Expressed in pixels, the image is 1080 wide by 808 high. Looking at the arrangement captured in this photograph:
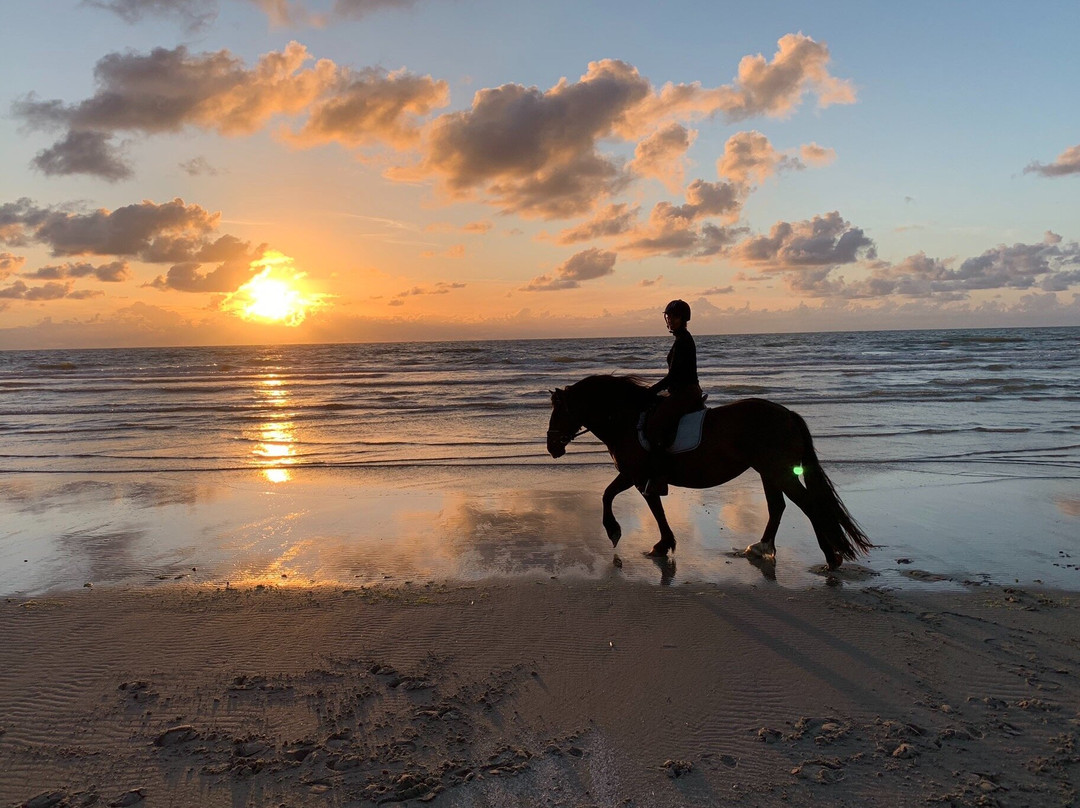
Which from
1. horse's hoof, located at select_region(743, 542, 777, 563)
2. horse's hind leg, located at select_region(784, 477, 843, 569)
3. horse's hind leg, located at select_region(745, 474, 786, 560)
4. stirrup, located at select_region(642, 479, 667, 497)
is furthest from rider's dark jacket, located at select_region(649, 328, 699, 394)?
horse's hoof, located at select_region(743, 542, 777, 563)

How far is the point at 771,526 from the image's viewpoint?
6.66 meters

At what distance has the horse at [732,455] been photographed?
6.25 meters

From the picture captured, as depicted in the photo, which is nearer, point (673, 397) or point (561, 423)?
point (673, 397)

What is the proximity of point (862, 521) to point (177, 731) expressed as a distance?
724cm

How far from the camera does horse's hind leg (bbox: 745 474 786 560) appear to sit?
21.8 ft

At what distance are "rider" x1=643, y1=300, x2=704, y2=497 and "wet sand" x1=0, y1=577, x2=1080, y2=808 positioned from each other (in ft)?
4.91

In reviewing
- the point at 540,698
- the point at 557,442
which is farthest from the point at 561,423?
the point at 540,698

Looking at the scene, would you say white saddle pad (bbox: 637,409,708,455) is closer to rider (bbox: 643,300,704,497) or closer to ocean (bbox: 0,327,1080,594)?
rider (bbox: 643,300,704,497)

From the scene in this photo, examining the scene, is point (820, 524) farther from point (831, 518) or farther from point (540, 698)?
point (540, 698)

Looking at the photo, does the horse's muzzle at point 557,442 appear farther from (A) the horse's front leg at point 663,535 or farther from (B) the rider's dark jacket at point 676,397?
(A) the horse's front leg at point 663,535

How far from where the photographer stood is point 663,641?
4715 millimetres

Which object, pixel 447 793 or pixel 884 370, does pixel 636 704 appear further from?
pixel 884 370

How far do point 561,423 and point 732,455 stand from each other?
1.76 meters

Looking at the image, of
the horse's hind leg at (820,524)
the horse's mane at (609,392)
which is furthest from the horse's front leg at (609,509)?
the horse's hind leg at (820,524)
